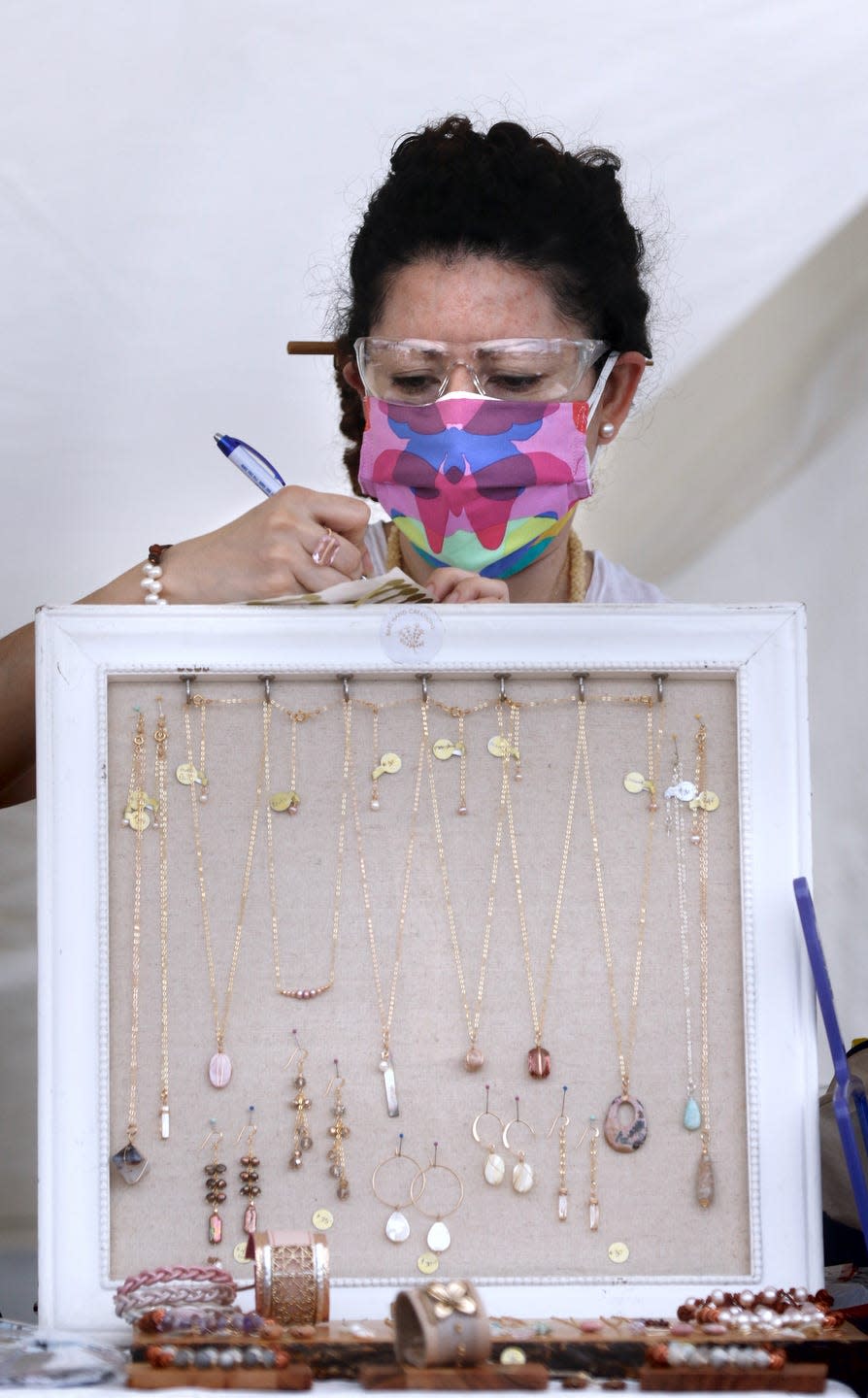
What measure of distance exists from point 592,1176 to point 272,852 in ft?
1.06

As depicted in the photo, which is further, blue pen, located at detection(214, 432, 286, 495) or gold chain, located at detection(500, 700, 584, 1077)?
blue pen, located at detection(214, 432, 286, 495)

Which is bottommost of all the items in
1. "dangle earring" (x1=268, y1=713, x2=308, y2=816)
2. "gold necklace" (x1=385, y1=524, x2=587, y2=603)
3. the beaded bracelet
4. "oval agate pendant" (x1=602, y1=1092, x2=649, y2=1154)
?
the beaded bracelet

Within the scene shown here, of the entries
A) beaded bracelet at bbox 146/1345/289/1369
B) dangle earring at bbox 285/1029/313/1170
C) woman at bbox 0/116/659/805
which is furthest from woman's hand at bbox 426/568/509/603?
beaded bracelet at bbox 146/1345/289/1369

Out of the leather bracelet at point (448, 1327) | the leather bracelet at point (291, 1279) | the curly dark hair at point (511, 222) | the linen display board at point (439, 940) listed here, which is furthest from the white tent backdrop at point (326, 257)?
the leather bracelet at point (448, 1327)

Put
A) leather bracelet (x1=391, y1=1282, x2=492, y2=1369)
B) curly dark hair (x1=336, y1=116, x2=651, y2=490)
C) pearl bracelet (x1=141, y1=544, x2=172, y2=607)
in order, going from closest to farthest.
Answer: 1. leather bracelet (x1=391, y1=1282, x2=492, y2=1369)
2. pearl bracelet (x1=141, y1=544, x2=172, y2=607)
3. curly dark hair (x1=336, y1=116, x2=651, y2=490)

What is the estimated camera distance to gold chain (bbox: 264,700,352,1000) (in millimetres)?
1187

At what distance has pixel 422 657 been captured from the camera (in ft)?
3.94

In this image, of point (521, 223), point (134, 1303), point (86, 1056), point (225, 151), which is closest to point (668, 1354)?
point (134, 1303)

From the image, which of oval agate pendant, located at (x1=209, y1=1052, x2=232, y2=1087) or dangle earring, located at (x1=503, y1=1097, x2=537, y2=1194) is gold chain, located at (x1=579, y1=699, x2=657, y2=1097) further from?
oval agate pendant, located at (x1=209, y1=1052, x2=232, y2=1087)

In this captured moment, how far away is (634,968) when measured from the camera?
47.4 inches

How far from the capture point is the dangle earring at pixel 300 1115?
3.82ft

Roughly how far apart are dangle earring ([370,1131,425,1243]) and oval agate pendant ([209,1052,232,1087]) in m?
0.12

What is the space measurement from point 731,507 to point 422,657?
1.24 m

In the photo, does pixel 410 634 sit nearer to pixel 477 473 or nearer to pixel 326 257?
pixel 477 473
